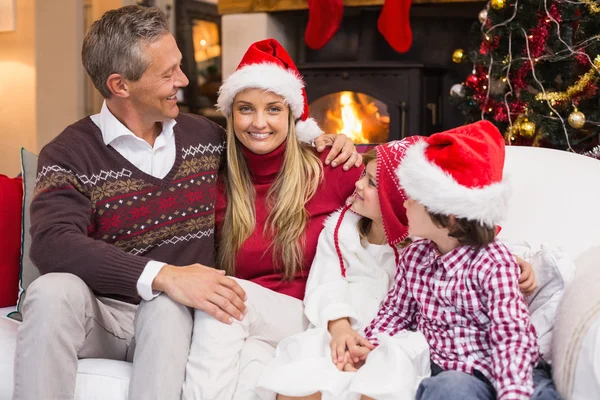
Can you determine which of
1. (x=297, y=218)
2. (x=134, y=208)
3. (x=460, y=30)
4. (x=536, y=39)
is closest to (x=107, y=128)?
(x=134, y=208)

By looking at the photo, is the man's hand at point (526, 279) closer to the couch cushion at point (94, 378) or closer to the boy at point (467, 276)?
the boy at point (467, 276)

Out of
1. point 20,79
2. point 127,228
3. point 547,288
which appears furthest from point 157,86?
point 20,79

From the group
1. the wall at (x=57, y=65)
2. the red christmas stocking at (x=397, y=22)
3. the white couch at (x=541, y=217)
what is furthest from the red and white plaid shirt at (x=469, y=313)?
the wall at (x=57, y=65)

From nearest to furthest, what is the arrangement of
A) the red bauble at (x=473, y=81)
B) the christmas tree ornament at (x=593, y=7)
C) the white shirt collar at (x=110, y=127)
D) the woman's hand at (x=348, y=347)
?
the woman's hand at (x=348, y=347), the white shirt collar at (x=110, y=127), the christmas tree ornament at (x=593, y=7), the red bauble at (x=473, y=81)

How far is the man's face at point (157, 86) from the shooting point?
6.61 ft

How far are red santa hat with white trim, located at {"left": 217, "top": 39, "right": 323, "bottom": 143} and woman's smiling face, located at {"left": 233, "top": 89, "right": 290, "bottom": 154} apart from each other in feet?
0.07

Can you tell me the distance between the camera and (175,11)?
4.82 m

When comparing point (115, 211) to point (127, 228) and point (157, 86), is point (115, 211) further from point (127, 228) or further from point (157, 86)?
point (157, 86)

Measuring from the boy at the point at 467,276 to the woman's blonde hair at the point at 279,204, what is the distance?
1.57 ft

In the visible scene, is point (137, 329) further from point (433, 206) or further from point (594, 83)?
point (594, 83)

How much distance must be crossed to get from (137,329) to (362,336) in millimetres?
500

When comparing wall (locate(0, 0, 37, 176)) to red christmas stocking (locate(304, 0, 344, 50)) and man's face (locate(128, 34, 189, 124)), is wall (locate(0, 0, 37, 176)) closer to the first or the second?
red christmas stocking (locate(304, 0, 344, 50))

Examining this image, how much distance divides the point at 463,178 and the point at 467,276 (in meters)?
0.20

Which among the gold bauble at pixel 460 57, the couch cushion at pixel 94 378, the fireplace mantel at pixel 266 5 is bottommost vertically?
the couch cushion at pixel 94 378
